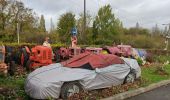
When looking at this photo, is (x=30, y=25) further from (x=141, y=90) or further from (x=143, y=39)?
(x=141, y=90)

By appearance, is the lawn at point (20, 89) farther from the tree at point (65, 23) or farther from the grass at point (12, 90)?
the tree at point (65, 23)

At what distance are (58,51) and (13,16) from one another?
24194 mm

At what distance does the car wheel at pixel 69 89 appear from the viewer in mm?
9359

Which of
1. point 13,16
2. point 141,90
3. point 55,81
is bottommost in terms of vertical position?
point 141,90

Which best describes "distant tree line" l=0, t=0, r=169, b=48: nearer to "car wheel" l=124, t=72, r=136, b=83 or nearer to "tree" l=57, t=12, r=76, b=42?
"tree" l=57, t=12, r=76, b=42

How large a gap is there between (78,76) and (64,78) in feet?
1.92

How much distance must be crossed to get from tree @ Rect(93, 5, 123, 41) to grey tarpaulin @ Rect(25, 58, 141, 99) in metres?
32.2

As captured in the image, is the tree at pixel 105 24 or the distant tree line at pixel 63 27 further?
the tree at pixel 105 24

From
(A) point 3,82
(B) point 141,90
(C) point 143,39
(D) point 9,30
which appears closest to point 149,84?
(B) point 141,90

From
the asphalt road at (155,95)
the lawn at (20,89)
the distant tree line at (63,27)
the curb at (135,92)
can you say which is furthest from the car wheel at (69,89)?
the distant tree line at (63,27)

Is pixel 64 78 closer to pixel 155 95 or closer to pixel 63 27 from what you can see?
pixel 155 95

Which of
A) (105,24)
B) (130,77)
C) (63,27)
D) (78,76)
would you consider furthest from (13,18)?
(78,76)

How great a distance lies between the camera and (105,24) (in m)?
44.3

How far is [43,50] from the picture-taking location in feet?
46.9
